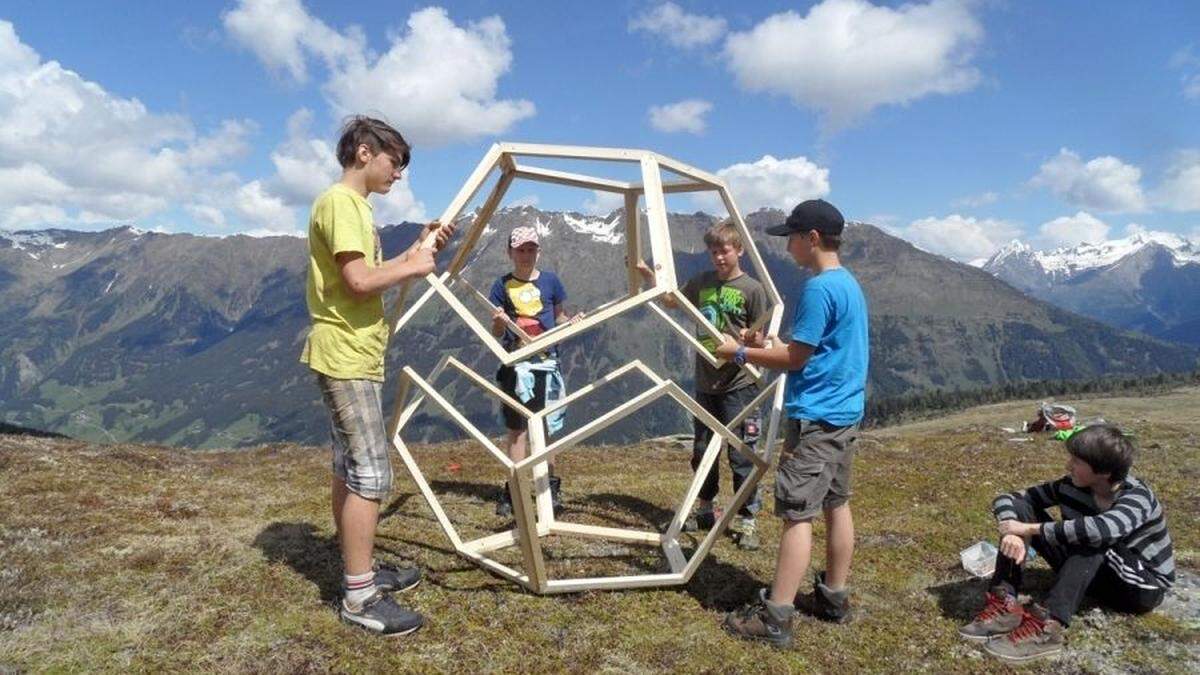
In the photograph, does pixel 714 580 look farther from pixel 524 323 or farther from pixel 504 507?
pixel 524 323

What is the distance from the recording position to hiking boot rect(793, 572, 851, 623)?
6.31m

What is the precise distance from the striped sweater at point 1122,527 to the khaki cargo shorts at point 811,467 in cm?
164

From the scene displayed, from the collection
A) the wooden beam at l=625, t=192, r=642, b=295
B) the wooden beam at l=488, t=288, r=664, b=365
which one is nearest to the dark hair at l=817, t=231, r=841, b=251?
the wooden beam at l=488, t=288, r=664, b=365

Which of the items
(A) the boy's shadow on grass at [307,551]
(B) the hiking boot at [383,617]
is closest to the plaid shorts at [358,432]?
(B) the hiking boot at [383,617]

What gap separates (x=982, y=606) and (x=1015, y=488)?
5.76 metres

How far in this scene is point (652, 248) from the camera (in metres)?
7.09

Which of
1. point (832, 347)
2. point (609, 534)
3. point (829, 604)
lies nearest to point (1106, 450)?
point (832, 347)

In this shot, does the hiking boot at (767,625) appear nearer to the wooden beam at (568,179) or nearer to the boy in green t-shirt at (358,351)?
the boy in green t-shirt at (358,351)

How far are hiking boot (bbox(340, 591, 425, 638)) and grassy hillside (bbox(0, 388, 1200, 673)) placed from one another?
4.3 inches

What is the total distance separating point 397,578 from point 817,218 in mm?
5100

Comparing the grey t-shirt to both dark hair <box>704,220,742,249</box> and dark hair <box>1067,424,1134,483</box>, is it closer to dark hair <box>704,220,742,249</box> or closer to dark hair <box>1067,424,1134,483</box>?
dark hair <box>704,220,742,249</box>

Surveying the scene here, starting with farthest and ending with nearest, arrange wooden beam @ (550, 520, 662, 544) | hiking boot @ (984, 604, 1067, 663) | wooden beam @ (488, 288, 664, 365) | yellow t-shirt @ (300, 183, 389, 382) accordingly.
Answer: wooden beam @ (550, 520, 662, 544), wooden beam @ (488, 288, 664, 365), hiking boot @ (984, 604, 1067, 663), yellow t-shirt @ (300, 183, 389, 382)

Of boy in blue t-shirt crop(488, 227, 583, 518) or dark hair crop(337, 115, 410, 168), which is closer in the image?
dark hair crop(337, 115, 410, 168)

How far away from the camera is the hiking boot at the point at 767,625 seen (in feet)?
19.2
